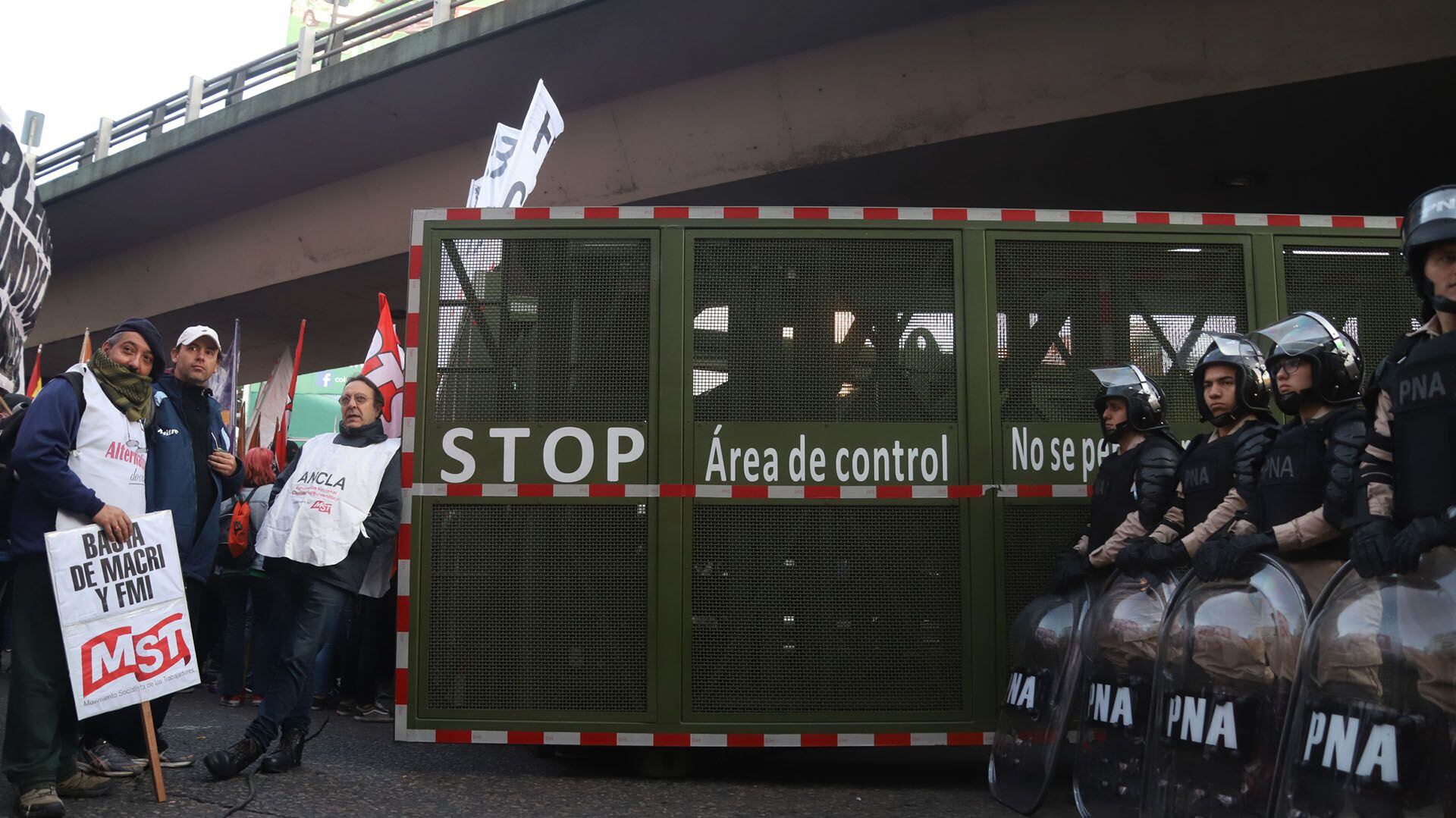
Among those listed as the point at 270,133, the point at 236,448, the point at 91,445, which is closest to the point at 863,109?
the point at 236,448

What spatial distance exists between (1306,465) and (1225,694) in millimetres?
1021

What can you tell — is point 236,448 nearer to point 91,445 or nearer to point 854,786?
point 91,445

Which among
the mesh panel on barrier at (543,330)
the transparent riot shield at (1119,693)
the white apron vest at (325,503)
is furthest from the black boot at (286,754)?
the transparent riot shield at (1119,693)

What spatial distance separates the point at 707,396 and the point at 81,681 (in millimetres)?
3172

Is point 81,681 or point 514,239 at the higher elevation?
point 514,239

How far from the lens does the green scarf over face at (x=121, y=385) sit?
5.66 m

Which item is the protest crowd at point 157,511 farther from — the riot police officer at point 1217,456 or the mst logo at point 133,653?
the riot police officer at point 1217,456

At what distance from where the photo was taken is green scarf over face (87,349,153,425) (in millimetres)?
5664

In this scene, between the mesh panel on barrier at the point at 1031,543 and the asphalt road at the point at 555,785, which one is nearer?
the asphalt road at the point at 555,785

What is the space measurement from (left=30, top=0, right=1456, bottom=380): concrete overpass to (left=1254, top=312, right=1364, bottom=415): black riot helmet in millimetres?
7312

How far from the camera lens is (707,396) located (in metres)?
6.57

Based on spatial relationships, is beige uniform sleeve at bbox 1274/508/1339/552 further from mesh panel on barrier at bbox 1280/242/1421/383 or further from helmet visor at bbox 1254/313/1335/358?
mesh panel on barrier at bbox 1280/242/1421/383

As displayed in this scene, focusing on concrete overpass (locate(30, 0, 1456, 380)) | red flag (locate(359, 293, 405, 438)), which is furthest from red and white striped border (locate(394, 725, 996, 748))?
concrete overpass (locate(30, 0, 1456, 380))

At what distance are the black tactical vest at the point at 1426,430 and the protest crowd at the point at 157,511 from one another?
4605 mm
